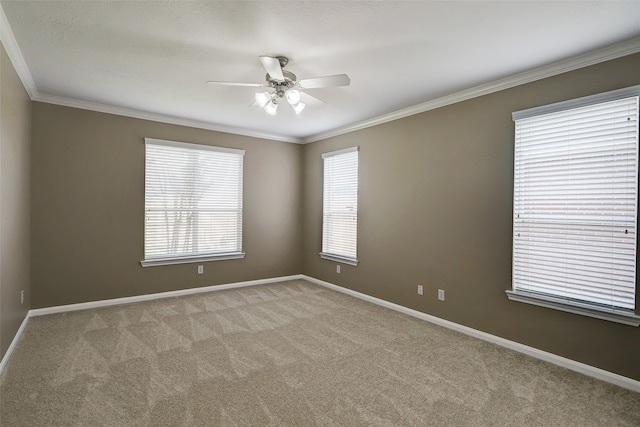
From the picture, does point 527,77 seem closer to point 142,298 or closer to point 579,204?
point 579,204

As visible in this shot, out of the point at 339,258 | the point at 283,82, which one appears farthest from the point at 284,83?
the point at 339,258

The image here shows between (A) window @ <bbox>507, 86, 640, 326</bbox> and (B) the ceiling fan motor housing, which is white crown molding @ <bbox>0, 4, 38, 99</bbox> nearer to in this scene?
(B) the ceiling fan motor housing

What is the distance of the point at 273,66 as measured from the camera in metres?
2.57

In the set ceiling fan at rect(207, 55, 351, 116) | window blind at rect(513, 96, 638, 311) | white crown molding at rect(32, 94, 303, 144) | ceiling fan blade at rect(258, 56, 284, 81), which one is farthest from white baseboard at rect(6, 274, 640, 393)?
ceiling fan blade at rect(258, 56, 284, 81)

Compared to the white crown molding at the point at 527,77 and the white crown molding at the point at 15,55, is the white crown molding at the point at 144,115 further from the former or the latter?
the white crown molding at the point at 527,77

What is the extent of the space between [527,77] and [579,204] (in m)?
1.29

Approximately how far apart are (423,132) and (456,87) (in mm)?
699

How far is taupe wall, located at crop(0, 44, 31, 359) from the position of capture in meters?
2.69

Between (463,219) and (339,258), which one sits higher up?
(463,219)

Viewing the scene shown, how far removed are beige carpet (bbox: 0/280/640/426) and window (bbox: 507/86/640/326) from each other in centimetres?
70

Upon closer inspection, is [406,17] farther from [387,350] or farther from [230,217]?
[230,217]

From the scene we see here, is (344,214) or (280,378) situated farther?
(344,214)

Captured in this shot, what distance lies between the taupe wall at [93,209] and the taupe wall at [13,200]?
23 centimetres

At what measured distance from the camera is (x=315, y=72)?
10.3 feet
